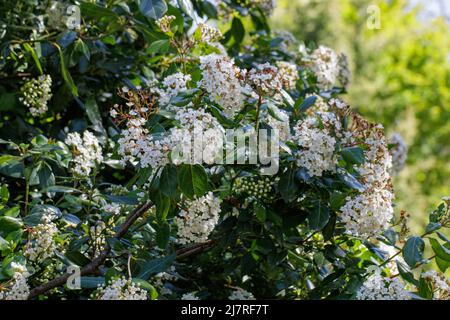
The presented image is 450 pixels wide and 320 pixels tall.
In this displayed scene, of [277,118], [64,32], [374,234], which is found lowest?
[374,234]

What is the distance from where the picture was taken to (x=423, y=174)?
37.0ft

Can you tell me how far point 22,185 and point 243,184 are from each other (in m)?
1.01

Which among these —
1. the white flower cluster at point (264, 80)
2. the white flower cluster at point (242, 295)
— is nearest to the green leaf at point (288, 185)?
the white flower cluster at point (264, 80)

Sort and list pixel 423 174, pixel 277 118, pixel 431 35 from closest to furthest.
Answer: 1. pixel 277 118
2. pixel 423 174
3. pixel 431 35

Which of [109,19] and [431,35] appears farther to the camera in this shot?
[431,35]

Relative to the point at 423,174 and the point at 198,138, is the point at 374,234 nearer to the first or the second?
the point at 198,138

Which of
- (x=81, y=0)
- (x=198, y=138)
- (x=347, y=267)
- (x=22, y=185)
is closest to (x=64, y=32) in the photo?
(x=81, y=0)

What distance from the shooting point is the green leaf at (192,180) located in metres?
1.84

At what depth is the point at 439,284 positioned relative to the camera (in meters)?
2.09

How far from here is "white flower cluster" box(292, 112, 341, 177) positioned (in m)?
2.05

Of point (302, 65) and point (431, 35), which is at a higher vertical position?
point (431, 35)

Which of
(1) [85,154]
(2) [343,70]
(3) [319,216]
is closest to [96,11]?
(1) [85,154]

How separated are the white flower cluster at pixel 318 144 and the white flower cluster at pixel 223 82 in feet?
0.72

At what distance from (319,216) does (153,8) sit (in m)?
0.86
